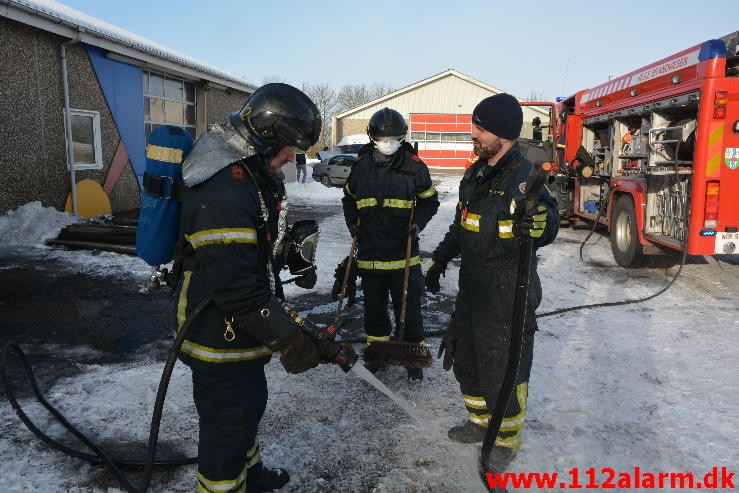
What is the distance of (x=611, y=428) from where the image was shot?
10.7ft

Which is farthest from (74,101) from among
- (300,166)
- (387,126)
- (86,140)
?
(300,166)

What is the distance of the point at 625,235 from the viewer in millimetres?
8016

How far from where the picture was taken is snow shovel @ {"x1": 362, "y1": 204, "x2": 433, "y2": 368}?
3.81 meters

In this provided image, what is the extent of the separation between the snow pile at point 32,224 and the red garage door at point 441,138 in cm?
2880

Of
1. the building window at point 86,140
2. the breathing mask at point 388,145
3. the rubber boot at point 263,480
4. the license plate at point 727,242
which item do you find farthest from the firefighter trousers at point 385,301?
the building window at point 86,140

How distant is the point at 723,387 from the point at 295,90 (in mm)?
3714

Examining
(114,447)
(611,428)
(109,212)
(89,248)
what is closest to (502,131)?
(611,428)

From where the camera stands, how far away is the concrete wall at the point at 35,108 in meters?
9.02

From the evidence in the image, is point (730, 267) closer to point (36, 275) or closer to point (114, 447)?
point (114, 447)

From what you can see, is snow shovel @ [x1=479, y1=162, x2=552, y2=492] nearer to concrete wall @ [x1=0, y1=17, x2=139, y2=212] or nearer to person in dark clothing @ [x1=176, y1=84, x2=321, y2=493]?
person in dark clothing @ [x1=176, y1=84, x2=321, y2=493]

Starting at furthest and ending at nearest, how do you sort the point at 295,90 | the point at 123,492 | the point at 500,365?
1. the point at 500,365
2. the point at 123,492
3. the point at 295,90

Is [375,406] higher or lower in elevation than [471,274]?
lower

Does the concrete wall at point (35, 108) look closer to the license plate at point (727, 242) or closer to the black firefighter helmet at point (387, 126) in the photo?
the black firefighter helmet at point (387, 126)

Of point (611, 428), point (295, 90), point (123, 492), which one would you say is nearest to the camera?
point (295, 90)
